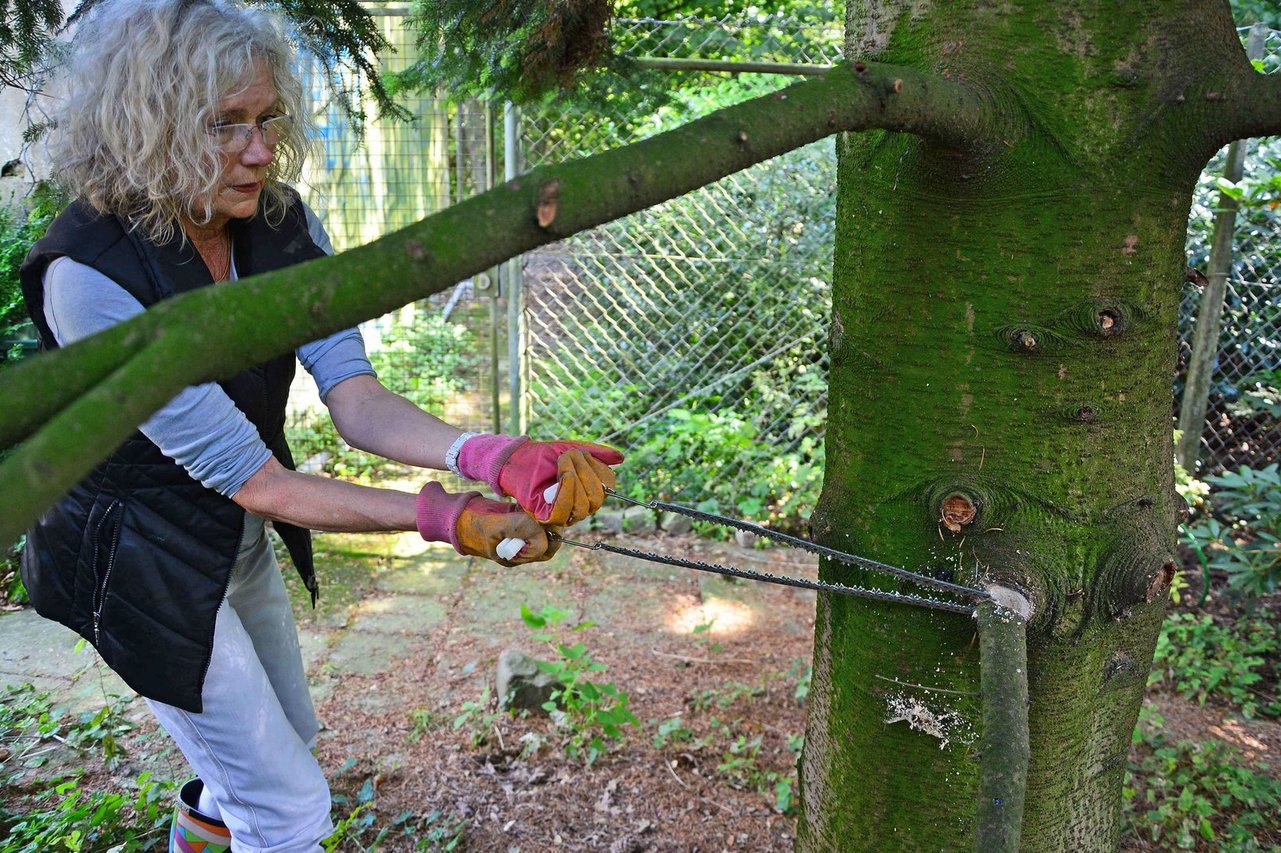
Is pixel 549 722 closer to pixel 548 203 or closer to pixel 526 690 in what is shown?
pixel 526 690

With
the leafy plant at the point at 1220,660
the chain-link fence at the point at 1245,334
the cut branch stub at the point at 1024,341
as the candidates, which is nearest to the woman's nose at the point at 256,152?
the cut branch stub at the point at 1024,341

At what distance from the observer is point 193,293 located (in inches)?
27.7

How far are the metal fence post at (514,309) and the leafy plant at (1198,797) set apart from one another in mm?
3179

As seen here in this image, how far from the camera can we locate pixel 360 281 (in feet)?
2.51

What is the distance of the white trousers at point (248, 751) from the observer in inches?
73.7

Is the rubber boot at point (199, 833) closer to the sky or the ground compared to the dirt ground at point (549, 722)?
closer to the sky

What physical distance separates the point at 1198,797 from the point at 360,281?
2794 mm

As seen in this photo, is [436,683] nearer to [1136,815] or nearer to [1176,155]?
[1136,815]

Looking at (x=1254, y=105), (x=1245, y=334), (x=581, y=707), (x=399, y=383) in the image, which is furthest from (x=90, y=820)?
(x=1245, y=334)

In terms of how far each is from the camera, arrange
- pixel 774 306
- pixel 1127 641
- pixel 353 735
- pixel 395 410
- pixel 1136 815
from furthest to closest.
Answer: pixel 774 306 → pixel 353 735 → pixel 1136 815 → pixel 395 410 → pixel 1127 641

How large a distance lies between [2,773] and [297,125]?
6.82 feet

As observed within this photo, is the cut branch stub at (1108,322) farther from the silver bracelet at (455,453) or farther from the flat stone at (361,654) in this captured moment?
the flat stone at (361,654)

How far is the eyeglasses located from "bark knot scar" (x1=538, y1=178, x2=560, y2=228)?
1.23m

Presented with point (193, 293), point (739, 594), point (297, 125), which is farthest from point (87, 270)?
point (739, 594)
